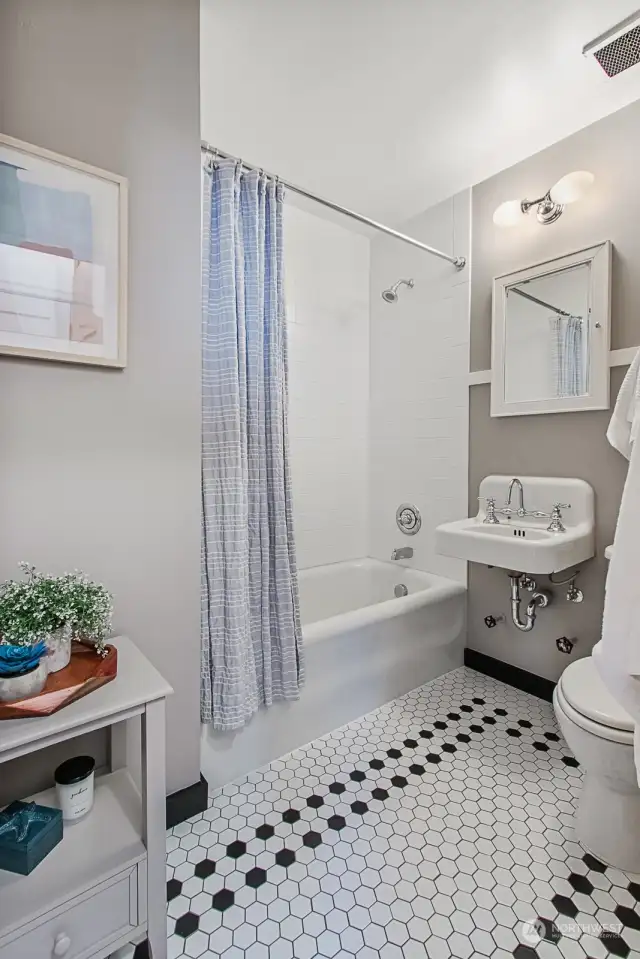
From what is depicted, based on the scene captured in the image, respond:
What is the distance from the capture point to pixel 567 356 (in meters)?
1.95

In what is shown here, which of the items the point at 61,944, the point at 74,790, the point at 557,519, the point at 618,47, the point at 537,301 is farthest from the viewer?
the point at 537,301

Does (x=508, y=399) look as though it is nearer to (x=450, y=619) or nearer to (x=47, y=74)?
(x=450, y=619)

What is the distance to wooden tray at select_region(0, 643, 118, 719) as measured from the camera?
0.83m

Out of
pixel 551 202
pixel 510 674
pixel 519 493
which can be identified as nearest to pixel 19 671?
pixel 519 493

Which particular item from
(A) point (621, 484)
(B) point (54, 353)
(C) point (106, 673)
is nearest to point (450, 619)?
(A) point (621, 484)

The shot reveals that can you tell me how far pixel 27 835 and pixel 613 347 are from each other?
2336 mm

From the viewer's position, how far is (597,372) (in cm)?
183

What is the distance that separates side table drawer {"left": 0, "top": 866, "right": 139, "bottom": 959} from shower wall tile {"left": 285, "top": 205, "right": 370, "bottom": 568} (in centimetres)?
180

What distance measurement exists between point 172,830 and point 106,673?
0.73 m

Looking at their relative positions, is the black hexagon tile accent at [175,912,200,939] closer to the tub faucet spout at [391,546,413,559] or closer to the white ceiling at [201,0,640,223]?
the tub faucet spout at [391,546,413,559]

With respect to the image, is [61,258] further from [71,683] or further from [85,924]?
[85,924]

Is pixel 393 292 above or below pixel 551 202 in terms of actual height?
below

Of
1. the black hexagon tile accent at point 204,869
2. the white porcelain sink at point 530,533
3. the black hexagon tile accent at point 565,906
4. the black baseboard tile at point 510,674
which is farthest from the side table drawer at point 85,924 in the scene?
the black baseboard tile at point 510,674

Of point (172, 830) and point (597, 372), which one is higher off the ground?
point (597, 372)
